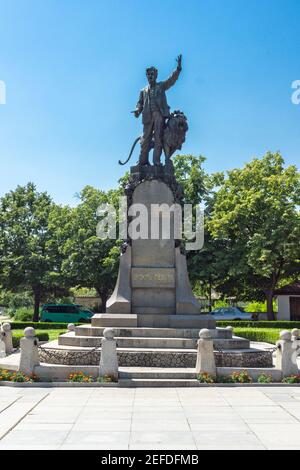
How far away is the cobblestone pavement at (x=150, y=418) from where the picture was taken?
23.6 ft

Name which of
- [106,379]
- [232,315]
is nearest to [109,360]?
[106,379]

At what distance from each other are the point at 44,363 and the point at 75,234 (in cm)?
2616

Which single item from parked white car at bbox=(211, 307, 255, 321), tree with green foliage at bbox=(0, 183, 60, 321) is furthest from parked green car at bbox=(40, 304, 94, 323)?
parked white car at bbox=(211, 307, 255, 321)

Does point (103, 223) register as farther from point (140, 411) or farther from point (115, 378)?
point (140, 411)

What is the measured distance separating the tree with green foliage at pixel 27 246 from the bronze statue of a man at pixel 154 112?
74.5ft

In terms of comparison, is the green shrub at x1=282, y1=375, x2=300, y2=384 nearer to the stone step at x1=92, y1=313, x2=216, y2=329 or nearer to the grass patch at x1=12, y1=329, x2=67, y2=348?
the stone step at x1=92, y1=313, x2=216, y2=329

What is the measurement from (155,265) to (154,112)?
5505mm

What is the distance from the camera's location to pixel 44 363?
1386cm

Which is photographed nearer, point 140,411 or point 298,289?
point 140,411

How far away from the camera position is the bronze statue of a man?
1773cm

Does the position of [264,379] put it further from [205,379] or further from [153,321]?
[153,321]

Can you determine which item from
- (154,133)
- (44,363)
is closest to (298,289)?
(154,133)

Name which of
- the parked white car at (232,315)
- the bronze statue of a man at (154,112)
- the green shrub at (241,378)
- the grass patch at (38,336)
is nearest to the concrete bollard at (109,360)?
the green shrub at (241,378)
